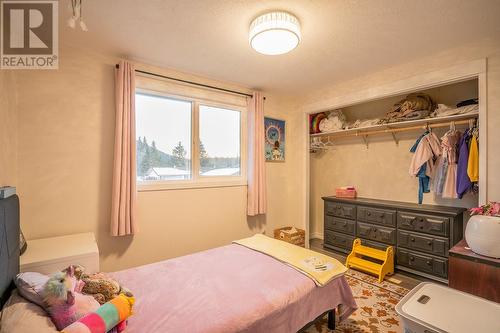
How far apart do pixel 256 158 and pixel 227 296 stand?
2197 millimetres

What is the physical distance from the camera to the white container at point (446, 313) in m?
1.09

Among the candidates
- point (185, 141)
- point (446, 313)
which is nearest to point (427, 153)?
point (446, 313)

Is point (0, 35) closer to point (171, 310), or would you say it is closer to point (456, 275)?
point (171, 310)

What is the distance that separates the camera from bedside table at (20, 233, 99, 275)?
1680 mm

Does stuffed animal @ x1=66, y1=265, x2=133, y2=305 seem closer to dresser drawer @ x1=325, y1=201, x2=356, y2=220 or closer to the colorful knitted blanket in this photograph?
the colorful knitted blanket

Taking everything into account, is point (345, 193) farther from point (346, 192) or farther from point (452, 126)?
point (452, 126)

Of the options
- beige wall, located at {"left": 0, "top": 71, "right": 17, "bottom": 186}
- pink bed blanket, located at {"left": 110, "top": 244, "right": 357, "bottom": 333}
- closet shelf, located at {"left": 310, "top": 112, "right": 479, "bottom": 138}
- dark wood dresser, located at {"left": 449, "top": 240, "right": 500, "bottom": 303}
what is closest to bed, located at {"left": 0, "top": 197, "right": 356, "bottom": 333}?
pink bed blanket, located at {"left": 110, "top": 244, "right": 357, "bottom": 333}

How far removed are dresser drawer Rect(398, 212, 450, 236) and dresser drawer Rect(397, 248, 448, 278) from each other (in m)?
0.29

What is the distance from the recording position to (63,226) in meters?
2.24

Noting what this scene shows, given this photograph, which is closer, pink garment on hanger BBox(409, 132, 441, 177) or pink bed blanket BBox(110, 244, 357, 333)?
pink bed blanket BBox(110, 244, 357, 333)

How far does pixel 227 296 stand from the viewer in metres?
1.48

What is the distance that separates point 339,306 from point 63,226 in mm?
2577

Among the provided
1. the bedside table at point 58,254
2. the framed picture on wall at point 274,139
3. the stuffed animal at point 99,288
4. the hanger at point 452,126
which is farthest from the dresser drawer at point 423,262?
the bedside table at point 58,254

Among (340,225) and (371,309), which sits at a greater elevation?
(340,225)
